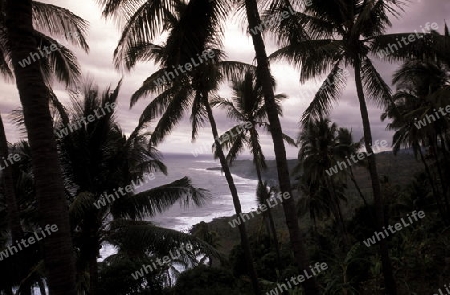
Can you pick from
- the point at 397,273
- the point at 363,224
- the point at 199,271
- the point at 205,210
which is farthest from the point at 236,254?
the point at 205,210

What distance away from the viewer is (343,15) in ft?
29.0

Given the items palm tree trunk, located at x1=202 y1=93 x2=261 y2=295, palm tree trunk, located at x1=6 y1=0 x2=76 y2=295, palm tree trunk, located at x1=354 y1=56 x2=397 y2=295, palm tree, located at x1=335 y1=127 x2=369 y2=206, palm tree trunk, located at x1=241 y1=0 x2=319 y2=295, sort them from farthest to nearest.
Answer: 1. palm tree, located at x1=335 y1=127 x2=369 y2=206
2. palm tree trunk, located at x1=202 y1=93 x2=261 y2=295
3. palm tree trunk, located at x1=354 y1=56 x2=397 y2=295
4. palm tree trunk, located at x1=241 y1=0 x2=319 y2=295
5. palm tree trunk, located at x1=6 y1=0 x2=76 y2=295

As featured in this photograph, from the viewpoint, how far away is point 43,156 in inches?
136

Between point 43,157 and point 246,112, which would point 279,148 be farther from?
point 246,112

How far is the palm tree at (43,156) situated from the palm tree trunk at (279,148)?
4.05 meters

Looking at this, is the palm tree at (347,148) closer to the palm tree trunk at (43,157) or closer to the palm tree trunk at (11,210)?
the palm tree trunk at (11,210)

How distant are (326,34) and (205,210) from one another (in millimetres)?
60697

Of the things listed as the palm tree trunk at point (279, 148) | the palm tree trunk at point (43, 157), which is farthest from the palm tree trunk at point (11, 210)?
the palm tree trunk at point (279, 148)

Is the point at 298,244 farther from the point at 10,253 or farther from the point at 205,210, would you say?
the point at 205,210

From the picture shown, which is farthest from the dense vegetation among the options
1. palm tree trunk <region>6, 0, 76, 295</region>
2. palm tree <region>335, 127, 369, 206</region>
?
palm tree <region>335, 127, 369, 206</region>

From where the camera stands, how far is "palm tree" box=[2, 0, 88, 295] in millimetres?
3338

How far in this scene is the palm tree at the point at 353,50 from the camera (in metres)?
8.45

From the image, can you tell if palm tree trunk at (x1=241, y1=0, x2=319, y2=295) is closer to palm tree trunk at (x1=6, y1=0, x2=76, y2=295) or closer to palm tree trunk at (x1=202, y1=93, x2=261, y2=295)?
palm tree trunk at (x1=6, y1=0, x2=76, y2=295)

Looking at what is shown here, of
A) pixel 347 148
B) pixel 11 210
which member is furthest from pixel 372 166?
pixel 347 148
